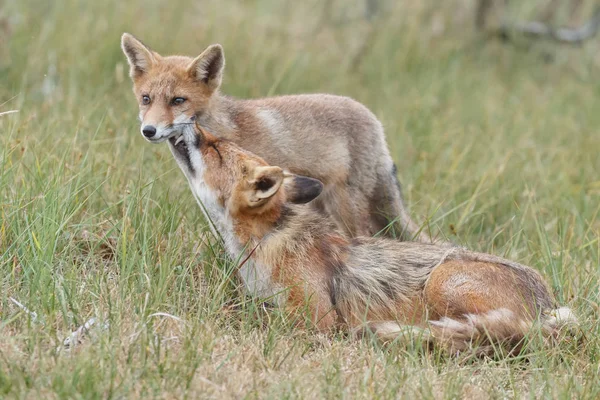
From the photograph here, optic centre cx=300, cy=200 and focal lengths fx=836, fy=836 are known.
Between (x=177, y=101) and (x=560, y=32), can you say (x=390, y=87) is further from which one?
(x=177, y=101)

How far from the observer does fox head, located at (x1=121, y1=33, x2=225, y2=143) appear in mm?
5957

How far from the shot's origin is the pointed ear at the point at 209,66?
20.5 ft

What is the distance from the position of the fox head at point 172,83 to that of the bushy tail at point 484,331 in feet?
6.97

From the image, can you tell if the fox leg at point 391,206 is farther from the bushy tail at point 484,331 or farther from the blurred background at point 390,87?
the bushy tail at point 484,331

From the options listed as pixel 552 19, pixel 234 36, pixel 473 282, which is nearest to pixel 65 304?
pixel 473 282


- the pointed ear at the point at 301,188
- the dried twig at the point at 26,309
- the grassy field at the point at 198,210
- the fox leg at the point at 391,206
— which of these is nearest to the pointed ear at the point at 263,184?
the pointed ear at the point at 301,188

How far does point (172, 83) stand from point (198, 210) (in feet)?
3.18

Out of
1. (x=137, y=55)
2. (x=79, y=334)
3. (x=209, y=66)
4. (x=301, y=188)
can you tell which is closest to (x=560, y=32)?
(x=209, y=66)

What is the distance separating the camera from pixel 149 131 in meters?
5.67

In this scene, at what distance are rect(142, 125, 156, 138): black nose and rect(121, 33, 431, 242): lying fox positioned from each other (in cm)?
28

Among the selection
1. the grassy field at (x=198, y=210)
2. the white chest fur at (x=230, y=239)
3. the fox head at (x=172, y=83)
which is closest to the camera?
the grassy field at (x=198, y=210)

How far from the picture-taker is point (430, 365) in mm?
4672

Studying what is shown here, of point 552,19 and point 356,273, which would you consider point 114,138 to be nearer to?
point 356,273

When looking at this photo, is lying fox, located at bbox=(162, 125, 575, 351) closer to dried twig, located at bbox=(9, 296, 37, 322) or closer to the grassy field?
the grassy field
